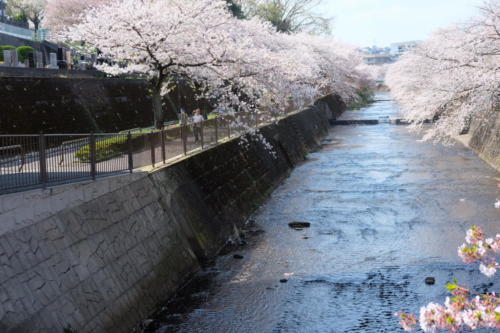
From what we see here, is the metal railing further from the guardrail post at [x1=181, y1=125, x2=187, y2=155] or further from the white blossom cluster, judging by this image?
the white blossom cluster

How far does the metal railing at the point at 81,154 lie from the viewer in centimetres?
949

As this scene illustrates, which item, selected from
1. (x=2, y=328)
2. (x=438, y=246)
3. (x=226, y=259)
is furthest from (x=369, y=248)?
(x=2, y=328)

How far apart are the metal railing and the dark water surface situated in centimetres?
317

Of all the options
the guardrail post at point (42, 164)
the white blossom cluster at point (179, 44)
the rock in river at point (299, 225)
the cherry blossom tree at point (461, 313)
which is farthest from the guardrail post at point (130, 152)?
the cherry blossom tree at point (461, 313)

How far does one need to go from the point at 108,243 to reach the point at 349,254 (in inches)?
267

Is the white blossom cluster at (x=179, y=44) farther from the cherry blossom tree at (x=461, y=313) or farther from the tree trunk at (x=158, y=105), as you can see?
the cherry blossom tree at (x=461, y=313)

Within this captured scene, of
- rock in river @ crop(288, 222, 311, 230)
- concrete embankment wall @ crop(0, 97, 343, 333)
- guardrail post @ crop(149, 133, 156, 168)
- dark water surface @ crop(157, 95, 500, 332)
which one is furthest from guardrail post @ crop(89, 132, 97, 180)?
rock in river @ crop(288, 222, 311, 230)

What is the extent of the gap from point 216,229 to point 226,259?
4.61 feet

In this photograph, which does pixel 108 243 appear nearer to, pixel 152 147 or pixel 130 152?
pixel 130 152

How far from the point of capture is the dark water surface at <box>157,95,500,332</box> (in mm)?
11625

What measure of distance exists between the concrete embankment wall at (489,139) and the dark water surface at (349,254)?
1548mm

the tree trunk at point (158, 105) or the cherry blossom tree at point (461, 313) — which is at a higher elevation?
the tree trunk at point (158, 105)

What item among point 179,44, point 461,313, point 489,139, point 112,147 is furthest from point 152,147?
point 489,139

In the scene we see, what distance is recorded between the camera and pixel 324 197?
74.9 ft
